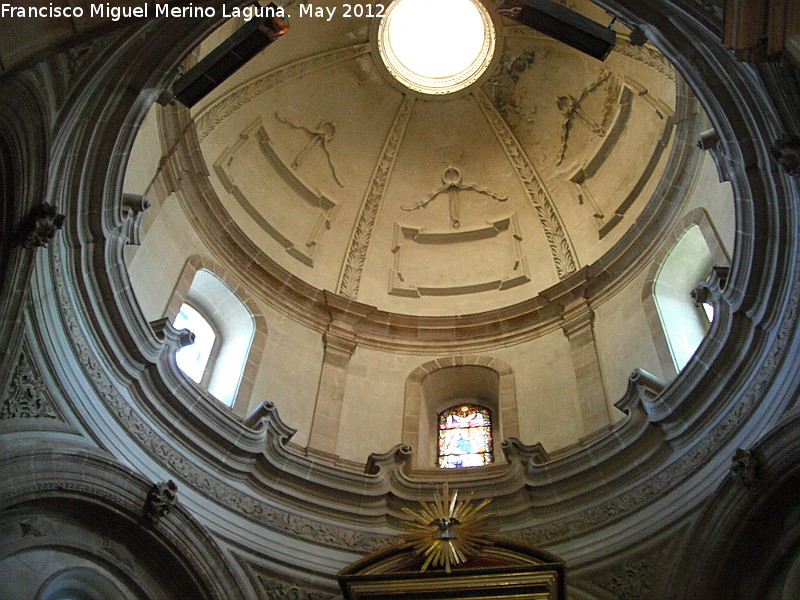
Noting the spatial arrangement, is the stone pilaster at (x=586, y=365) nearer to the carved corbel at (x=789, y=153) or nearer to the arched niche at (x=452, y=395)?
the arched niche at (x=452, y=395)

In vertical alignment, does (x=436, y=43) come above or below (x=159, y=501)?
A: above

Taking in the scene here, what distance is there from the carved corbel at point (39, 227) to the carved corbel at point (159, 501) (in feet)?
9.79

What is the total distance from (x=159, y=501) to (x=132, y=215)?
3.67m

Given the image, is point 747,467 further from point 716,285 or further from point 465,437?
point 465,437

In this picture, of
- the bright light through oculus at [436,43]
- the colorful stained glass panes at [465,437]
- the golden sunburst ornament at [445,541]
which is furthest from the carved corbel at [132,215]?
the bright light through oculus at [436,43]

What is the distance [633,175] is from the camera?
1553cm

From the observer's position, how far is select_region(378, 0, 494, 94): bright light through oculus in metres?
18.9

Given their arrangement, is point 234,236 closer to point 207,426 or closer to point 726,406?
point 207,426

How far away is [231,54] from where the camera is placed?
36.8 feet

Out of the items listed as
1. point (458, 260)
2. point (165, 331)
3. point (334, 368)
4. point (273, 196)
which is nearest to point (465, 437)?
point (334, 368)

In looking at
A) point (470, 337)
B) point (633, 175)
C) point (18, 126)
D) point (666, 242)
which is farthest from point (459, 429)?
point (18, 126)

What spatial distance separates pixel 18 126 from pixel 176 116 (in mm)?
4850

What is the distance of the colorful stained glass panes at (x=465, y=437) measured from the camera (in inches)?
Answer: 537

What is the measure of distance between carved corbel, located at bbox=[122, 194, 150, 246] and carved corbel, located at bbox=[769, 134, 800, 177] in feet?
24.6
